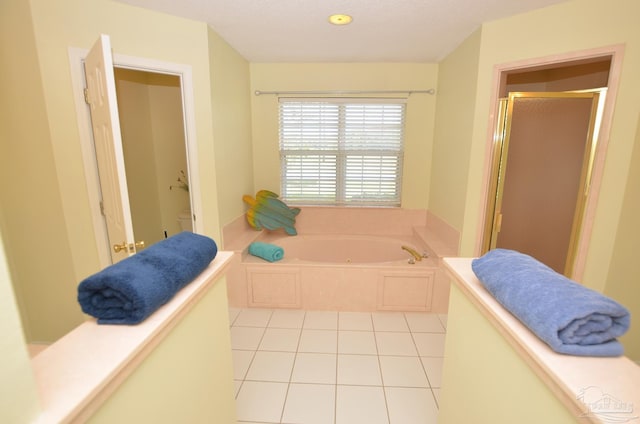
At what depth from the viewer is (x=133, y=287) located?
70cm

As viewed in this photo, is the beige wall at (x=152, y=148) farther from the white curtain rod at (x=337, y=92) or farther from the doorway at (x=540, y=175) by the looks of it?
the doorway at (x=540, y=175)

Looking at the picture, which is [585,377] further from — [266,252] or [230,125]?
[230,125]

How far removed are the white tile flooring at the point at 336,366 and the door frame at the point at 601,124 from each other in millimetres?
1131

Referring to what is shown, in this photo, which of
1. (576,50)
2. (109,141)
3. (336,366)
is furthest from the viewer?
(336,366)

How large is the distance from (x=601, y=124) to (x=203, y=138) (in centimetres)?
273

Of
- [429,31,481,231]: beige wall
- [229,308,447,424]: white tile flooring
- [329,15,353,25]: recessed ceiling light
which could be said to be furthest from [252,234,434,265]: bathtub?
[329,15,353,25]: recessed ceiling light

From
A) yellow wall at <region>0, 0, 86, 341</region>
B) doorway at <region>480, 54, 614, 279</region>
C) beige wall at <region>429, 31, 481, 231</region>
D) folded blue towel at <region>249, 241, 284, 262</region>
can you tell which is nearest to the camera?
yellow wall at <region>0, 0, 86, 341</region>

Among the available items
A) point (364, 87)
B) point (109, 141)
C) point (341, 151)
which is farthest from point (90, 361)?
point (364, 87)

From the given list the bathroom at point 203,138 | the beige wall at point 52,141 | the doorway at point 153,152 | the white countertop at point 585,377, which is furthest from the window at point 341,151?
the white countertop at point 585,377

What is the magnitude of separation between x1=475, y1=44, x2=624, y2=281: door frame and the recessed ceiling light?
1.15 meters

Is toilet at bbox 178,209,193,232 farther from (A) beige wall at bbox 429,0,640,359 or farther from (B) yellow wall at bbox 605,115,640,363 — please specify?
(B) yellow wall at bbox 605,115,640,363

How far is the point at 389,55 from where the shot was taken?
2.85 meters

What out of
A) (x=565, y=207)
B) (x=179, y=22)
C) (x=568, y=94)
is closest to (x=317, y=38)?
(x=179, y=22)

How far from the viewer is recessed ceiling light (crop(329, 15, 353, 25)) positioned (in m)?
2.03
